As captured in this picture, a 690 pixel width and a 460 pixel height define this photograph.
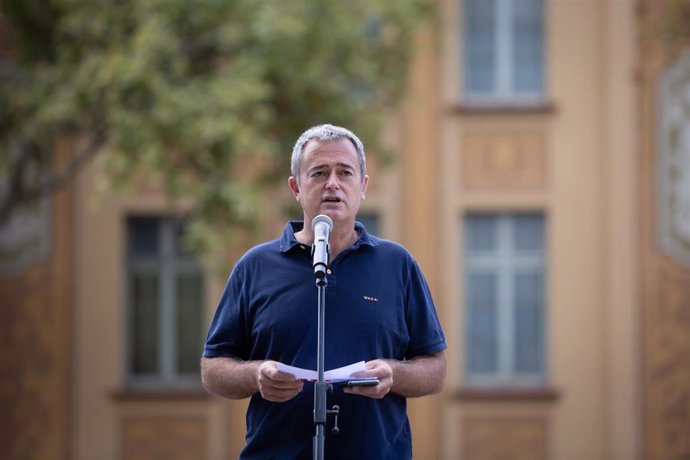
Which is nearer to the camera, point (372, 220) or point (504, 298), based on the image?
point (372, 220)

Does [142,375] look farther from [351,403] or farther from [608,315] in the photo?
[351,403]

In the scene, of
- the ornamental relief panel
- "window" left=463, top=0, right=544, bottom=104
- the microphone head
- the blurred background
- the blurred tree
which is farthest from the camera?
"window" left=463, top=0, right=544, bottom=104

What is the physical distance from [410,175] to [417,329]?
1524 cm

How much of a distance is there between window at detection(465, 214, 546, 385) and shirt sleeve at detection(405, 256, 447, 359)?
49.6 feet

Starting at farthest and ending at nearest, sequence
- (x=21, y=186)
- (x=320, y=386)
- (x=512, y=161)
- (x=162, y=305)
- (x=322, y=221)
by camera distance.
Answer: (x=162, y=305) → (x=512, y=161) → (x=21, y=186) → (x=322, y=221) → (x=320, y=386)

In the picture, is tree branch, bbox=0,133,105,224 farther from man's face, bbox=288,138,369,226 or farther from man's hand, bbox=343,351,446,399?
man's hand, bbox=343,351,446,399

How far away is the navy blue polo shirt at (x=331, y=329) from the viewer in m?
5.25

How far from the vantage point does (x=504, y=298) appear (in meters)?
20.7

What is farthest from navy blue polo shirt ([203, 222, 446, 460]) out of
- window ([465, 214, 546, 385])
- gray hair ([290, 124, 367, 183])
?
window ([465, 214, 546, 385])

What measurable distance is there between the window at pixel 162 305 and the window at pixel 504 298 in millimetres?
3330

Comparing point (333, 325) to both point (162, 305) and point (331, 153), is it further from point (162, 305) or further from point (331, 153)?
point (162, 305)

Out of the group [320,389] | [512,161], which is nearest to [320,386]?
[320,389]

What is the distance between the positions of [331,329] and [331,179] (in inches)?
18.5

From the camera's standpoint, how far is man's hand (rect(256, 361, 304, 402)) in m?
5.05
